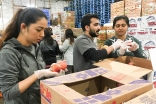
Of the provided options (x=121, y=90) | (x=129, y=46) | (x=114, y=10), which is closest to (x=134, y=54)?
(x=129, y=46)

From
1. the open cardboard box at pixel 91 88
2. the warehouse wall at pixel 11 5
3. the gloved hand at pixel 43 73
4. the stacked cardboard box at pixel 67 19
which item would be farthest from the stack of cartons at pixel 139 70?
the warehouse wall at pixel 11 5

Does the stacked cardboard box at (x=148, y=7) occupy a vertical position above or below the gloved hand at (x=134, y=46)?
above

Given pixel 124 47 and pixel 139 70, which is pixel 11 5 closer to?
pixel 124 47

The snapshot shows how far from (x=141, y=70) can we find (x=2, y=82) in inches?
39.5

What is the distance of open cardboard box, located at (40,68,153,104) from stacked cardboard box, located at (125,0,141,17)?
2.63m

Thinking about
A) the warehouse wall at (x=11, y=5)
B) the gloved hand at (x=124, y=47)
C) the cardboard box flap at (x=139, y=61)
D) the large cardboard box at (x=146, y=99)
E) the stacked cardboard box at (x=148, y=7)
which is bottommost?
the large cardboard box at (x=146, y=99)

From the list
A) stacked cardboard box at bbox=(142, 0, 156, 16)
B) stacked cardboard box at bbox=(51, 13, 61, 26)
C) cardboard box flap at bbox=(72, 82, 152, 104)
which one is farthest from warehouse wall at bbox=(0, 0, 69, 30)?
cardboard box flap at bbox=(72, 82, 152, 104)

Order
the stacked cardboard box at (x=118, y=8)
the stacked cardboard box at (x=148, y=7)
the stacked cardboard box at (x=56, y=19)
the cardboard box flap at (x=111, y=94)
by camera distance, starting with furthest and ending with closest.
Result: the stacked cardboard box at (x=56, y=19) < the stacked cardboard box at (x=118, y=8) < the stacked cardboard box at (x=148, y=7) < the cardboard box flap at (x=111, y=94)

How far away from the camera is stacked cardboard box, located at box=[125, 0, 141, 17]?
321cm

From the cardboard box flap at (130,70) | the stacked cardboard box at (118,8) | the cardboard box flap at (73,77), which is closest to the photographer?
the cardboard box flap at (73,77)

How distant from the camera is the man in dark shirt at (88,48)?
5.40ft

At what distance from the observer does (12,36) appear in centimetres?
115

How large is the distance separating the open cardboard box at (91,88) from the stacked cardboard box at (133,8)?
2633 mm

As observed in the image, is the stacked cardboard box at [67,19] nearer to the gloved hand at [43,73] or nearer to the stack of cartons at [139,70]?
the stack of cartons at [139,70]
